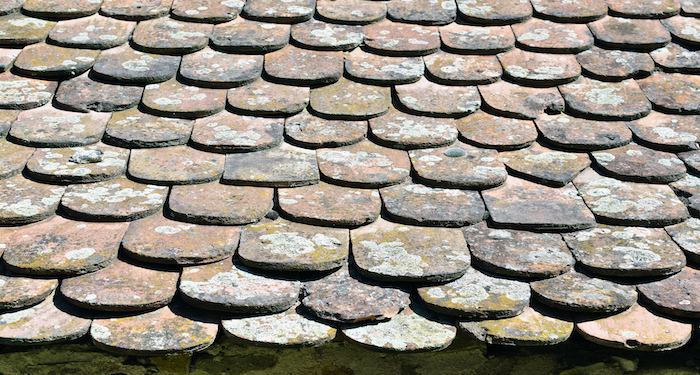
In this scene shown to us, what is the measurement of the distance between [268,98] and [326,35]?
0.39 metres

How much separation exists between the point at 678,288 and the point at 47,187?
1913mm

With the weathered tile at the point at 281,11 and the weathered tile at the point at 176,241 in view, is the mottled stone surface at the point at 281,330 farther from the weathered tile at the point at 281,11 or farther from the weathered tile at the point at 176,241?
the weathered tile at the point at 281,11

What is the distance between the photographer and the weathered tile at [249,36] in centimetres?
243

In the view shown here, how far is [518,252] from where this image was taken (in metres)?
1.88

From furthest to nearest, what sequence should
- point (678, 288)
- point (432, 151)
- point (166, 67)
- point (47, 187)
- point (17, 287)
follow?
point (166, 67)
point (432, 151)
point (47, 187)
point (678, 288)
point (17, 287)

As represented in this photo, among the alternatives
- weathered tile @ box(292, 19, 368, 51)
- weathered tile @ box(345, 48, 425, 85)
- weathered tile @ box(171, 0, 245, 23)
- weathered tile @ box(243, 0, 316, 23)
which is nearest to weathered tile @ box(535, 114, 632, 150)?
weathered tile @ box(345, 48, 425, 85)

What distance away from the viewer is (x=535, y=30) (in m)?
2.58

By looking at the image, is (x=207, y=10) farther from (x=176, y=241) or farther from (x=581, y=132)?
(x=581, y=132)

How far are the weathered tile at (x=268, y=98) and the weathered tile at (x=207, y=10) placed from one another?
0.37 meters

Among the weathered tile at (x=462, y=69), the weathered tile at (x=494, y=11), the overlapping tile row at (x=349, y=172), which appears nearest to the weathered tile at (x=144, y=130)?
the overlapping tile row at (x=349, y=172)

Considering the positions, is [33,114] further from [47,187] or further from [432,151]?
[432,151]

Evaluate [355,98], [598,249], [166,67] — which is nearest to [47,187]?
[166,67]

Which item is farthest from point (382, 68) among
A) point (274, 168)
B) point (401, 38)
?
point (274, 168)

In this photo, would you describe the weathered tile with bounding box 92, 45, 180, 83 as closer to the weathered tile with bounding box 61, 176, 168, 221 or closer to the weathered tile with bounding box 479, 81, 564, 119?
the weathered tile with bounding box 61, 176, 168, 221
